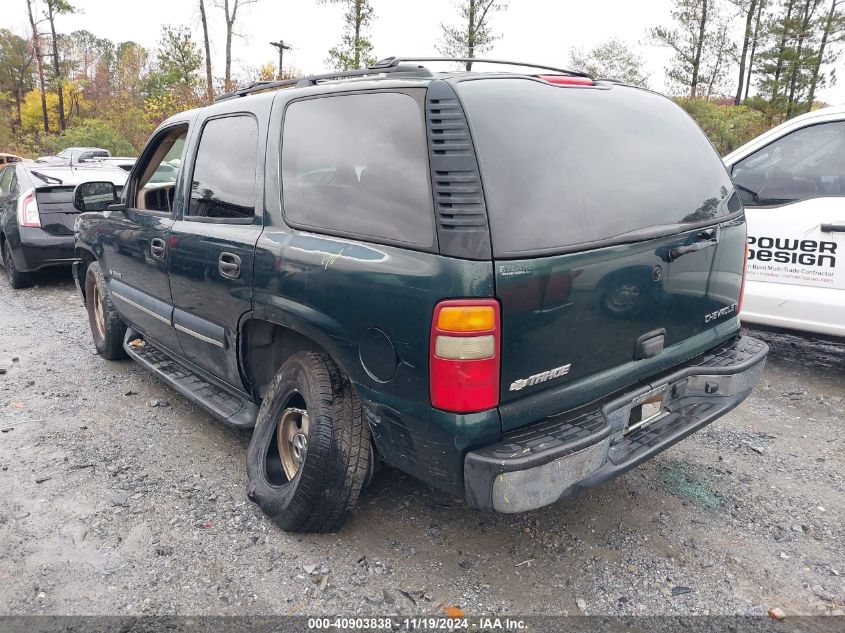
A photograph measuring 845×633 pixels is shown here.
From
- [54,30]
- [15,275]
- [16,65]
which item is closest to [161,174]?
[15,275]

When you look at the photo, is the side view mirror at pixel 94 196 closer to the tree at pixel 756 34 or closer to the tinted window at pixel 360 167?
the tinted window at pixel 360 167

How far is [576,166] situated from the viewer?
2.37 m

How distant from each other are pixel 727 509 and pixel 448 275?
6.52 ft

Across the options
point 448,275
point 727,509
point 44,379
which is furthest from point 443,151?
point 44,379

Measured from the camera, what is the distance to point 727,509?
3.04m

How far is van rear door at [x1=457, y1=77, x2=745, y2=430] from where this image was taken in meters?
2.16

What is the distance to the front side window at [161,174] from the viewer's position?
3.94m

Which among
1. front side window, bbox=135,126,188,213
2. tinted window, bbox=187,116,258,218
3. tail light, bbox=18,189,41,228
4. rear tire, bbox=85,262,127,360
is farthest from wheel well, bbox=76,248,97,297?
tail light, bbox=18,189,41,228

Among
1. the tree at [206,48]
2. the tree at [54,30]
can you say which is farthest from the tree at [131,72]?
the tree at [206,48]

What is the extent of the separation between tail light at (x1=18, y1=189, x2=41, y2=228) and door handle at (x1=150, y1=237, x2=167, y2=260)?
5.01m

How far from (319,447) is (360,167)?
1.13 m

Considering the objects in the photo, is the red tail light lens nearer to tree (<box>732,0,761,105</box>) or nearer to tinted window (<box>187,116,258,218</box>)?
tinted window (<box>187,116,258,218</box>)

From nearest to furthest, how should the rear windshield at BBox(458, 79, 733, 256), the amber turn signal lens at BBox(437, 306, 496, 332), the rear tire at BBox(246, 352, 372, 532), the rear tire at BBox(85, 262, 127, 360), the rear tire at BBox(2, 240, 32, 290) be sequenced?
1. the amber turn signal lens at BBox(437, 306, 496, 332)
2. the rear windshield at BBox(458, 79, 733, 256)
3. the rear tire at BBox(246, 352, 372, 532)
4. the rear tire at BBox(85, 262, 127, 360)
5. the rear tire at BBox(2, 240, 32, 290)

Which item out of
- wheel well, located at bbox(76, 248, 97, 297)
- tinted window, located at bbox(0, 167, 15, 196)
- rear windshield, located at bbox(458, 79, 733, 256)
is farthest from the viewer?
tinted window, located at bbox(0, 167, 15, 196)
